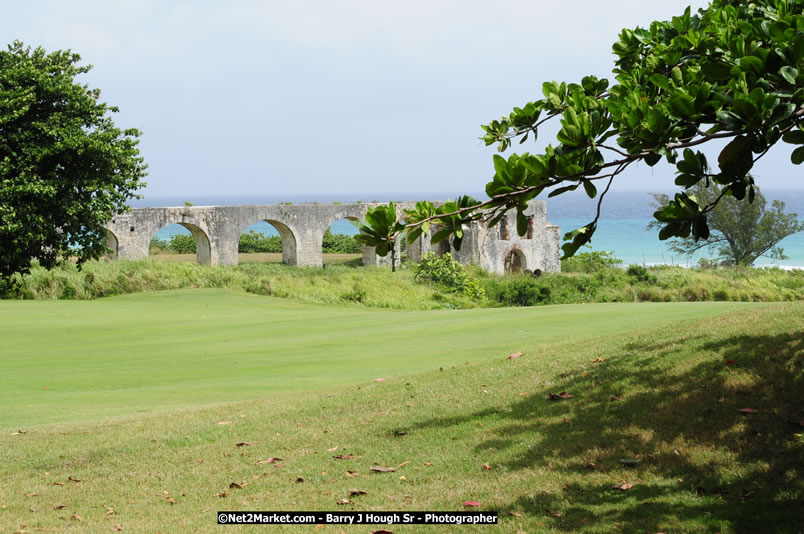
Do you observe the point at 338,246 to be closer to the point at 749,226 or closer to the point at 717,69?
the point at 749,226

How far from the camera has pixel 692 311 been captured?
14117 millimetres

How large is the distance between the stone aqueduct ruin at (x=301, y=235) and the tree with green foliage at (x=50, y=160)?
20131 mm

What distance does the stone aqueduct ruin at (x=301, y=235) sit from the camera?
115ft

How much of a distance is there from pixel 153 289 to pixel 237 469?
22360 mm

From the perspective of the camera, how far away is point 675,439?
6016 millimetres

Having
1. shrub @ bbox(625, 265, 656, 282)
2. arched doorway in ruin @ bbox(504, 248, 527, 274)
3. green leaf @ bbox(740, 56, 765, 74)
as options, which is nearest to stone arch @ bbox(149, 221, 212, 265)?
arched doorway in ruin @ bbox(504, 248, 527, 274)

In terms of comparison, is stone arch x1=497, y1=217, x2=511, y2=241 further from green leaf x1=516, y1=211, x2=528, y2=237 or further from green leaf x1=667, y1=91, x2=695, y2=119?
green leaf x1=667, y1=91, x2=695, y2=119

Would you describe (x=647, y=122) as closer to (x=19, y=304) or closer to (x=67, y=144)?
(x=67, y=144)

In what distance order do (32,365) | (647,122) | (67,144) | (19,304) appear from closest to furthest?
(647,122) → (32,365) → (67,144) → (19,304)

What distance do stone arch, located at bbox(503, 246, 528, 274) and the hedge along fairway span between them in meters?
32.6

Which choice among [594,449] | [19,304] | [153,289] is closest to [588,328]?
[594,449]

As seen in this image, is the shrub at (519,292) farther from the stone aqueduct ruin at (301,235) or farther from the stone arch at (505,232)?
the stone arch at (505,232)

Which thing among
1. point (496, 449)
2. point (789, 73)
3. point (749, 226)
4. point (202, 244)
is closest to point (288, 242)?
point (202, 244)

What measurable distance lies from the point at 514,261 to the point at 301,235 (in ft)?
39.2
